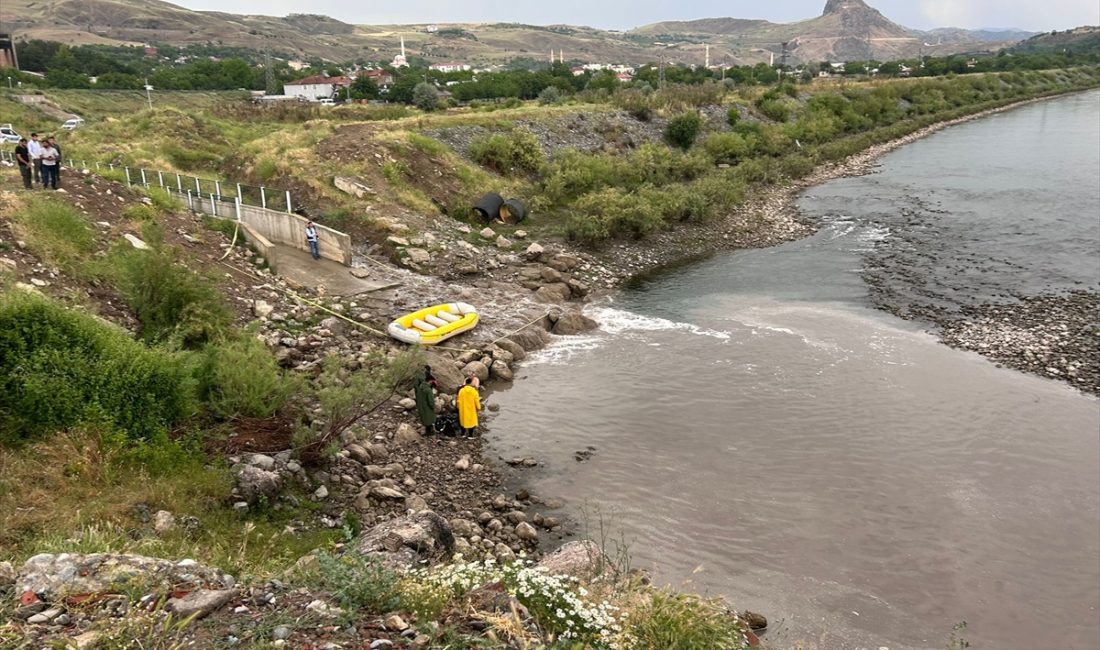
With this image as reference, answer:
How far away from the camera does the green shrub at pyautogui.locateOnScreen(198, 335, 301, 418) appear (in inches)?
462

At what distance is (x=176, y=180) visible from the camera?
26719mm

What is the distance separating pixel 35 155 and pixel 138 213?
2827 mm

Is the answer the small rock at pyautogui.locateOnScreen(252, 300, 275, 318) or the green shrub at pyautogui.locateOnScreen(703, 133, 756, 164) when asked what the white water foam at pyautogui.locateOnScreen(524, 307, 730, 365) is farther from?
the green shrub at pyautogui.locateOnScreen(703, 133, 756, 164)

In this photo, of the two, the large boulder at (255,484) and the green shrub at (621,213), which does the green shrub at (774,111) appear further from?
the large boulder at (255,484)

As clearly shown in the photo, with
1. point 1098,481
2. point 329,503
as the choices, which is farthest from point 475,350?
point 1098,481

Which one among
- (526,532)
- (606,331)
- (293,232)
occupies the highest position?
(293,232)

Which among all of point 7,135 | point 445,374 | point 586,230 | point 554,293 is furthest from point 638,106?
point 7,135

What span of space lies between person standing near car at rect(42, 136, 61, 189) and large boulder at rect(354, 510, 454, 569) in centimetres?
1609

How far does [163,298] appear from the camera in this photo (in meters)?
14.5

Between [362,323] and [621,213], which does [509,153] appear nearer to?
[621,213]

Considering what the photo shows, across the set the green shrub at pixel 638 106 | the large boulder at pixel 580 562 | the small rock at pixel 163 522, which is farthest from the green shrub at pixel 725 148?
the small rock at pixel 163 522

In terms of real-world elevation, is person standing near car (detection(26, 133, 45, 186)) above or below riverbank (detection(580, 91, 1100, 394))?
above

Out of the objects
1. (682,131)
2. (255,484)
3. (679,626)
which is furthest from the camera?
(682,131)

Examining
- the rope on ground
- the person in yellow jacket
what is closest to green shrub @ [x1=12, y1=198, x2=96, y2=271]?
the rope on ground
